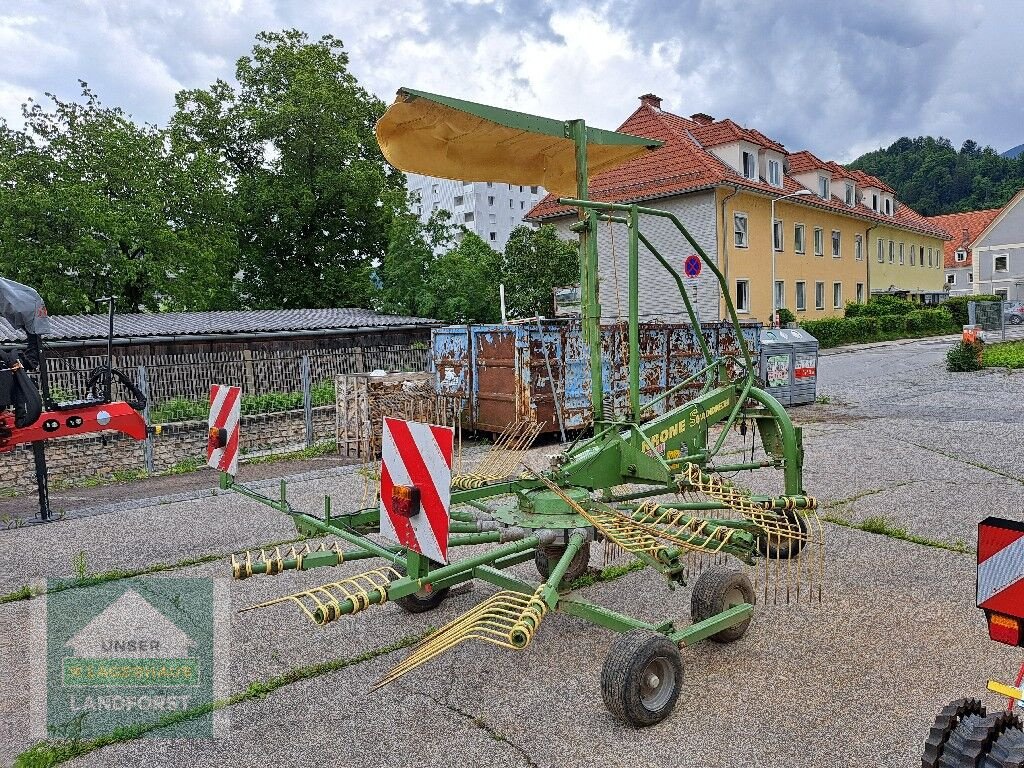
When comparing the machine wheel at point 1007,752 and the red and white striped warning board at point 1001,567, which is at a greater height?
the red and white striped warning board at point 1001,567

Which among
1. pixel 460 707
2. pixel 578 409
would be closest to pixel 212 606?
pixel 460 707

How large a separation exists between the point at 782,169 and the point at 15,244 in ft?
94.6

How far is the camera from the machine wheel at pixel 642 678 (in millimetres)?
3328

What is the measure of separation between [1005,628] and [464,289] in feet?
72.7

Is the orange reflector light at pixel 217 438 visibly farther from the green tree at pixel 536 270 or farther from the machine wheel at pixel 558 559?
the green tree at pixel 536 270

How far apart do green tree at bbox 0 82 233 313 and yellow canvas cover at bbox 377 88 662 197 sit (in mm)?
21653

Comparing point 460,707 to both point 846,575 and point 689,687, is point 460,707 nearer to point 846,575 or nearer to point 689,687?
point 689,687

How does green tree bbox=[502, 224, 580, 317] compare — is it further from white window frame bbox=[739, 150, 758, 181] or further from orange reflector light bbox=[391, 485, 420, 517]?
orange reflector light bbox=[391, 485, 420, 517]

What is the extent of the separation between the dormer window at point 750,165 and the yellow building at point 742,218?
4 cm

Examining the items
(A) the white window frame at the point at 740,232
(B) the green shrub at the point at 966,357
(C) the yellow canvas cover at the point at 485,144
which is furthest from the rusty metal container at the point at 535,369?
(A) the white window frame at the point at 740,232

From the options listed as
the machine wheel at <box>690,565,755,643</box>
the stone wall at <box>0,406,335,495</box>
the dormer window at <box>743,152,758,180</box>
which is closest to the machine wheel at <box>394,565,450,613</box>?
the machine wheel at <box>690,565,755,643</box>

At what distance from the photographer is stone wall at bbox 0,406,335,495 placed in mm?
12109

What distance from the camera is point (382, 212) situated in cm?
3422

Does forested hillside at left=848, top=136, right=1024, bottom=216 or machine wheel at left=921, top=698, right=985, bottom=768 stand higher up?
forested hillside at left=848, top=136, right=1024, bottom=216
